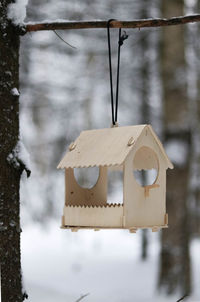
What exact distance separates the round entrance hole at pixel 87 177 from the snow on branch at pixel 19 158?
25.7ft

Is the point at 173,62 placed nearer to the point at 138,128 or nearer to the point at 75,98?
the point at 75,98

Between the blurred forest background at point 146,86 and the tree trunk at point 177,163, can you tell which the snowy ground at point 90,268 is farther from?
the tree trunk at point 177,163

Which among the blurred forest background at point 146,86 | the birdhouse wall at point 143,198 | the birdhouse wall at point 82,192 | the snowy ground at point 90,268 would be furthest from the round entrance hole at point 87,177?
the birdhouse wall at point 143,198

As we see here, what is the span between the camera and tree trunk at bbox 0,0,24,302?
87.6 inches

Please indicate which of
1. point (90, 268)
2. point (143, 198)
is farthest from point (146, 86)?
point (143, 198)

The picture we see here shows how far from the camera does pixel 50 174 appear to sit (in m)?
10.8

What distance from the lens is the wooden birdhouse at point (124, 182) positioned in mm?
2549

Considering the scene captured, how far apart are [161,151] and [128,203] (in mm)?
384

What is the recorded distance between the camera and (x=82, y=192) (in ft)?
9.75

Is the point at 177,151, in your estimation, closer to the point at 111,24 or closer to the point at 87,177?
the point at 87,177

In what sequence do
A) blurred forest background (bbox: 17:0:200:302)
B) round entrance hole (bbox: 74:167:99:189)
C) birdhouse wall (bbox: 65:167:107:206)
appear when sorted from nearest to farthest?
birdhouse wall (bbox: 65:167:107:206) < blurred forest background (bbox: 17:0:200:302) < round entrance hole (bbox: 74:167:99:189)

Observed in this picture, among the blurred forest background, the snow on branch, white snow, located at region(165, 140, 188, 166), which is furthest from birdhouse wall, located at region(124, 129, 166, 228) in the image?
white snow, located at region(165, 140, 188, 166)

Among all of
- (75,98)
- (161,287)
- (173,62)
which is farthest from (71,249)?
(173,62)

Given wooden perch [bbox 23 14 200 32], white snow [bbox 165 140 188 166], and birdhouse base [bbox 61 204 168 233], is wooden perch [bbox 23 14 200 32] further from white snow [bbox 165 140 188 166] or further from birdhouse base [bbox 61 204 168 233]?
white snow [bbox 165 140 188 166]
